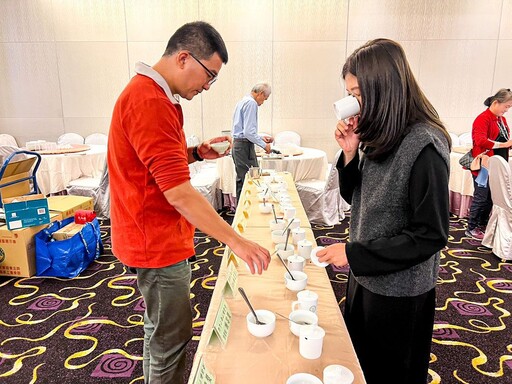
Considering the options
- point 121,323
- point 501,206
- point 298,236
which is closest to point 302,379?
point 298,236

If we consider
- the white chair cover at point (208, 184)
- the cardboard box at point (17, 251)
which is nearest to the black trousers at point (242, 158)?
the white chair cover at point (208, 184)

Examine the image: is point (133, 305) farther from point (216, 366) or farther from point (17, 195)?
point (216, 366)

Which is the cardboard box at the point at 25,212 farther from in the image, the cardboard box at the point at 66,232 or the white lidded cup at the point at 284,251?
the white lidded cup at the point at 284,251

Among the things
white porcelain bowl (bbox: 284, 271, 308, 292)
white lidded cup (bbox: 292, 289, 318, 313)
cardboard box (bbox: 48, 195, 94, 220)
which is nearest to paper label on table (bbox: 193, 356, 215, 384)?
white lidded cup (bbox: 292, 289, 318, 313)

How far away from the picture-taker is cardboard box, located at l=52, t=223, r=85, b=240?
279cm

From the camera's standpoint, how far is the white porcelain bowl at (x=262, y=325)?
0.94 m

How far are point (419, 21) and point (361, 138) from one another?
5230 millimetres

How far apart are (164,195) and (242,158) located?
293cm

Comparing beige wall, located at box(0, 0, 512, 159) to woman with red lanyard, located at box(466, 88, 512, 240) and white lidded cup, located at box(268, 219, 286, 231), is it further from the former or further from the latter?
white lidded cup, located at box(268, 219, 286, 231)

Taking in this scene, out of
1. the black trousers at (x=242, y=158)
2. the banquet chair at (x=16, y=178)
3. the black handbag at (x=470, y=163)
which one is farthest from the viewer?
the black trousers at (x=242, y=158)

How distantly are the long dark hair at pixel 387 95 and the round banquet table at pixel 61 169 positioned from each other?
388 cm

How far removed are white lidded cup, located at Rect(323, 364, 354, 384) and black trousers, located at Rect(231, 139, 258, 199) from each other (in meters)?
3.14

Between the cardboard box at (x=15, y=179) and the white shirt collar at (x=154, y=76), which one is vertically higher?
the white shirt collar at (x=154, y=76)

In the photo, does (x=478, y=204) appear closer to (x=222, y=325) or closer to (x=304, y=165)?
(x=304, y=165)
